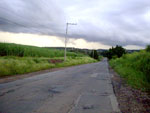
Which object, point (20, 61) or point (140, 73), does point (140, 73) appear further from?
point (20, 61)

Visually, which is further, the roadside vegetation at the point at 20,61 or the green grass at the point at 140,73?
the roadside vegetation at the point at 20,61

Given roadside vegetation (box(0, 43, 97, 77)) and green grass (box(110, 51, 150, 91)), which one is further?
roadside vegetation (box(0, 43, 97, 77))

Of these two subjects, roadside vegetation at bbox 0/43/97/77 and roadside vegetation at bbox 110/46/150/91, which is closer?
roadside vegetation at bbox 110/46/150/91

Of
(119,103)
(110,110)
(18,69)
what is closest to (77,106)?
(110,110)

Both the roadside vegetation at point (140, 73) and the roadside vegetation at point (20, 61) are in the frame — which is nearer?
the roadside vegetation at point (140, 73)

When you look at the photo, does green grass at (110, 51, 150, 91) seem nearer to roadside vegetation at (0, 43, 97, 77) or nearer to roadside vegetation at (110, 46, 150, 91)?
roadside vegetation at (110, 46, 150, 91)

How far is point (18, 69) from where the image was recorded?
1295 cm

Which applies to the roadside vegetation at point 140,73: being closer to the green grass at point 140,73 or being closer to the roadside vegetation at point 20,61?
the green grass at point 140,73

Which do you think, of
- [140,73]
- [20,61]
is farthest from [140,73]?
[20,61]

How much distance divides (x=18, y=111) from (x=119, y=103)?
3.56m

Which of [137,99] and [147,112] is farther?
[137,99]

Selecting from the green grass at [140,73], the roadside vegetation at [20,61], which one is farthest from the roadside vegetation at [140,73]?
the roadside vegetation at [20,61]

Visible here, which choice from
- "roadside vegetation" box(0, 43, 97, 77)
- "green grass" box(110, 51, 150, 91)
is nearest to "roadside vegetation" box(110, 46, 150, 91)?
"green grass" box(110, 51, 150, 91)

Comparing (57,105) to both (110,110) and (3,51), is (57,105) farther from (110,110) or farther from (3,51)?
(3,51)
